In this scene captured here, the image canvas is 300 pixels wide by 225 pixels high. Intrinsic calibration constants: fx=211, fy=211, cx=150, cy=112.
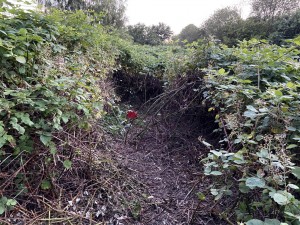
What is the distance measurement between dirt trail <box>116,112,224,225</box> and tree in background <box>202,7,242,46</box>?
7.31 metres

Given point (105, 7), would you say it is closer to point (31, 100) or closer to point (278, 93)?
point (31, 100)

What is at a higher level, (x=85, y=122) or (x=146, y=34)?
(x=146, y=34)

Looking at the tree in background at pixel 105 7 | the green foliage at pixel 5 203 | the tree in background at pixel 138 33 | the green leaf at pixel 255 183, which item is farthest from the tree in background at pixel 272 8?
the green foliage at pixel 5 203

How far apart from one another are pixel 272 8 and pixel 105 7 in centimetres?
848

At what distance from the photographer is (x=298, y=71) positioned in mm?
1969

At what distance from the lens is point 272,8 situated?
973cm

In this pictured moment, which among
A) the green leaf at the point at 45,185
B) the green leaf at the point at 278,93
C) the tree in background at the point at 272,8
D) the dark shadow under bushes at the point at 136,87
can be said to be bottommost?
the green leaf at the point at 45,185

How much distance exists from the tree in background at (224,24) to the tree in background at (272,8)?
0.89m

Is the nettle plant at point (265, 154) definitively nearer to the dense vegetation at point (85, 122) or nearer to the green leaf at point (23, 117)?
the dense vegetation at point (85, 122)

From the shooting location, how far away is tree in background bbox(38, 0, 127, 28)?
9913mm

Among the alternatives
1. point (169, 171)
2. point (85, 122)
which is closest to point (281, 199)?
point (85, 122)

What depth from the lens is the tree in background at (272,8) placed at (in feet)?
30.7

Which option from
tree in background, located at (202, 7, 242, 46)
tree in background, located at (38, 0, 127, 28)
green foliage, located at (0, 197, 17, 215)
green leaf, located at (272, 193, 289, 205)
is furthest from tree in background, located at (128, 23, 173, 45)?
green leaf, located at (272, 193, 289, 205)

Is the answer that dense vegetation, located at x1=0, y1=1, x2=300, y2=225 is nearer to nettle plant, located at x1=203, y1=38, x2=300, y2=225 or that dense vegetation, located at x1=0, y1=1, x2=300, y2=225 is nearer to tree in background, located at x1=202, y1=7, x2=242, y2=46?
nettle plant, located at x1=203, y1=38, x2=300, y2=225
